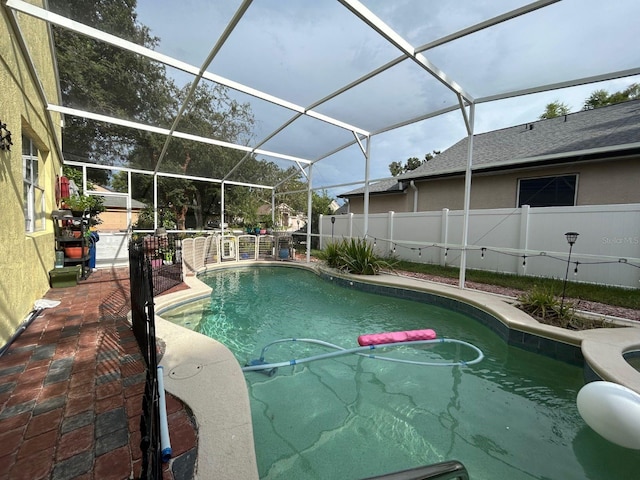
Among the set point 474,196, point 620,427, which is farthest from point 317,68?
point 474,196

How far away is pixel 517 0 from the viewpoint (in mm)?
3301

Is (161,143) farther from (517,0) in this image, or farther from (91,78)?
(517,0)

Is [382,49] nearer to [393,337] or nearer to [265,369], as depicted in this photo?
[393,337]

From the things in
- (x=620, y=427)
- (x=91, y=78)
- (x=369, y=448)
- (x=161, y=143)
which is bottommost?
(x=369, y=448)

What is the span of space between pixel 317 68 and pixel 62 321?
17.8 feet

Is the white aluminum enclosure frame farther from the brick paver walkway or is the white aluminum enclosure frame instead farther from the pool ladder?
the pool ladder

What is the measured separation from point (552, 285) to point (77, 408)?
8.06 m

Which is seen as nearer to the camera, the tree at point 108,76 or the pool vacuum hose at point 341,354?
the pool vacuum hose at point 341,354

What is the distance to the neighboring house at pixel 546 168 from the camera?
709 cm

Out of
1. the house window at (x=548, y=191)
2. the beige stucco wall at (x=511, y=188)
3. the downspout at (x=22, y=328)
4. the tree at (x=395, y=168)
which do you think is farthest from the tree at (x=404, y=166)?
the downspout at (x=22, y=328)

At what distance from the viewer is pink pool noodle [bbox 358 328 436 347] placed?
391 centimetres

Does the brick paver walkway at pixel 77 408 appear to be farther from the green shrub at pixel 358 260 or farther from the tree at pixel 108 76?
the green shrub at pixel 358 260

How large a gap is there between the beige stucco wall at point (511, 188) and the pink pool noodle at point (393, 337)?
7333 millimetres

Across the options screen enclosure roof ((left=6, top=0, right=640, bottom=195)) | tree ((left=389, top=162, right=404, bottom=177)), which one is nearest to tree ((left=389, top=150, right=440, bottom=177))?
tree ((left=389, top=162, right=404, bottom=177))
